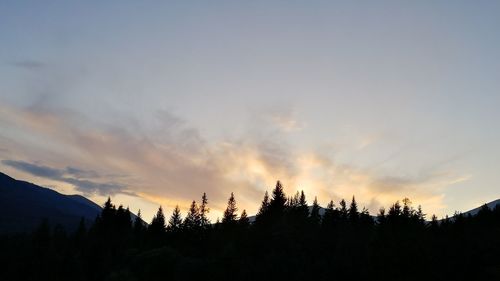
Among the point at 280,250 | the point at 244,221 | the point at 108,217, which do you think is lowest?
the point at 280,250

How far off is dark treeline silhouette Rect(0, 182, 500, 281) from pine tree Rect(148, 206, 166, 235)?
259 mm

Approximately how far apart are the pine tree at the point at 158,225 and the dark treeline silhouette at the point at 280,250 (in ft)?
0.85

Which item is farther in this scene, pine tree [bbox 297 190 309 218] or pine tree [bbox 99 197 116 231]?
pine tree [bbox 99 197 116 231]

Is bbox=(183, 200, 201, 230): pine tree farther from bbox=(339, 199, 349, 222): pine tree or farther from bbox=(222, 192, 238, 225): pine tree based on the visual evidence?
bbox=(339, 199, 349, 222): pine tree

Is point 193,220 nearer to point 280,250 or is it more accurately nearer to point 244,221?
point 244,221

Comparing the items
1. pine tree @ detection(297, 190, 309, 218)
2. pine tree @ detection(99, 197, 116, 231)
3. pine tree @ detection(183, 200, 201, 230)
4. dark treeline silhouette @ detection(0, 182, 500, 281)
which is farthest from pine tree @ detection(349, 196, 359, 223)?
pine tree @ detection(99, 197, 116, 231)

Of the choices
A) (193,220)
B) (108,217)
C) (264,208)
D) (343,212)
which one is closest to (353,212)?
(343,212)

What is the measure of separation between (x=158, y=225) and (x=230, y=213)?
21885mm

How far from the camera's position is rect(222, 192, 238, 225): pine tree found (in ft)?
312

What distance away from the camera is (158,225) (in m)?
111

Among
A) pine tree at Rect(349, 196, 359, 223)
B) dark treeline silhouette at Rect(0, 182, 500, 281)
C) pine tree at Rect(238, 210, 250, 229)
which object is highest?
pine tree at Rect(349, 196, 359, 223)

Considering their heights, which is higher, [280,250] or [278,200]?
[278,200]

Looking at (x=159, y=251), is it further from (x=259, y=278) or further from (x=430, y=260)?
(x=430, y=260)

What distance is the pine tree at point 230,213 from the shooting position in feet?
312
